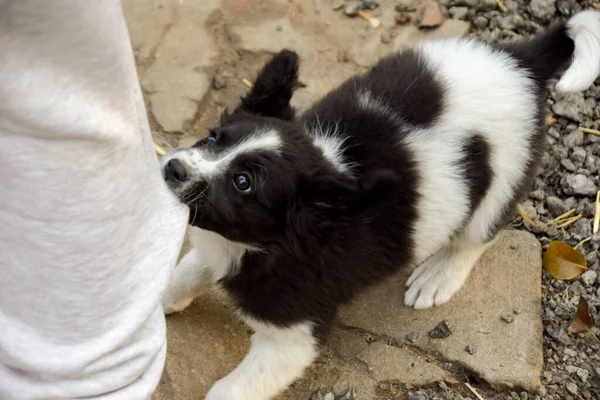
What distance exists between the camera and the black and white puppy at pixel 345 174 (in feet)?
8.18

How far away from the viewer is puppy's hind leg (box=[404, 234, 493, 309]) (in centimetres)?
329

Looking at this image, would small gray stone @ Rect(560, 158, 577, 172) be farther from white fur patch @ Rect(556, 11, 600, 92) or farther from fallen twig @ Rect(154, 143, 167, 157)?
fallen twig @ Rect(154, 143, 167, 157)

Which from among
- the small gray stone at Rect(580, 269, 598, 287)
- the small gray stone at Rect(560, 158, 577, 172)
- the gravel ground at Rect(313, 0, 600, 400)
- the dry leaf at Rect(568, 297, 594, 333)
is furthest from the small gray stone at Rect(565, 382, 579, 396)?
the small gray stone at Rect(560, 158, 577, 172)

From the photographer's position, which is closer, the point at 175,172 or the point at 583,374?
the point at 175,172

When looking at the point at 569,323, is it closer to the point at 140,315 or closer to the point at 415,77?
the point at 415,77

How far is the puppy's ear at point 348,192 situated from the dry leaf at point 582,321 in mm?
1409

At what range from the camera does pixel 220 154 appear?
2.53m

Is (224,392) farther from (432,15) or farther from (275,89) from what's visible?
(432,15)

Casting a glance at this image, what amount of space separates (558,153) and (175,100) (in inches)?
84.3

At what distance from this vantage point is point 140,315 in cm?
156

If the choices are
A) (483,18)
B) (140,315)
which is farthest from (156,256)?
(483,18)

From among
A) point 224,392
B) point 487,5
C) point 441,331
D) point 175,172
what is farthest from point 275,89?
point 487,5

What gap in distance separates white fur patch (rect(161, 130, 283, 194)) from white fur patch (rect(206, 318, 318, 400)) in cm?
70

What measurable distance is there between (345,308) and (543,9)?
233cm
